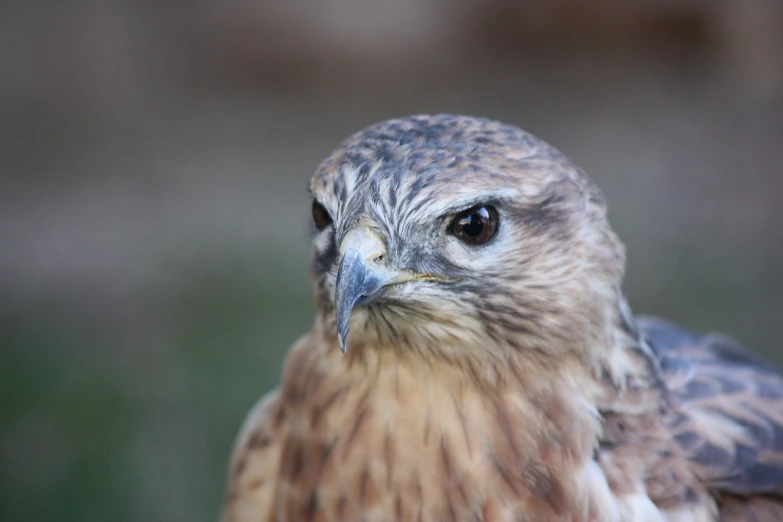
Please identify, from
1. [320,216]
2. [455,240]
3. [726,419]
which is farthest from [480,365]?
[726,419]

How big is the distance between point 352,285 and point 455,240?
8.8 inches

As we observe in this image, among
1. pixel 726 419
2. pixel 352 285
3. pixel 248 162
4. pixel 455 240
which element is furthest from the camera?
pixel 248 162

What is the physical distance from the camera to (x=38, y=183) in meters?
6.28

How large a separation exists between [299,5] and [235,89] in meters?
0.75

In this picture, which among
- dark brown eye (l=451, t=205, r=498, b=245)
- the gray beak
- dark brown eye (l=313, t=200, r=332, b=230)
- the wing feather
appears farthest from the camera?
the wing feather

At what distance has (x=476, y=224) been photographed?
5.63 ft

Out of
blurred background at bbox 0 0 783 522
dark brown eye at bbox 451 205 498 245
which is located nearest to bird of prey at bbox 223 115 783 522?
dark brown eye at bbox 451 205 498 245

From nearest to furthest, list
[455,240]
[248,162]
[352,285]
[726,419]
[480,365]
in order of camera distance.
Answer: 1. [352,285]
2. [455,240]
3. [480,365]
4. [726,419]
5. [248,162]

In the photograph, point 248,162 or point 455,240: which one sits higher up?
point 455,240

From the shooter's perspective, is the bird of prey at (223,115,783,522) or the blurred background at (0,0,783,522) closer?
the bird of prey at (223,115,783,522)

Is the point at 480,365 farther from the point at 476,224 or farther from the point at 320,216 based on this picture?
the point at 320,216

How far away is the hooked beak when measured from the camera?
160 cm

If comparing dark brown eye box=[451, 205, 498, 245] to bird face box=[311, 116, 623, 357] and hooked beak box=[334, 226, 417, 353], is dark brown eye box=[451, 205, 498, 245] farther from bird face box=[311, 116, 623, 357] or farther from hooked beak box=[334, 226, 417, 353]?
hooked beak box=[334, 226, 417, 353]

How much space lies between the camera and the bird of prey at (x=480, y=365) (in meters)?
1.71
